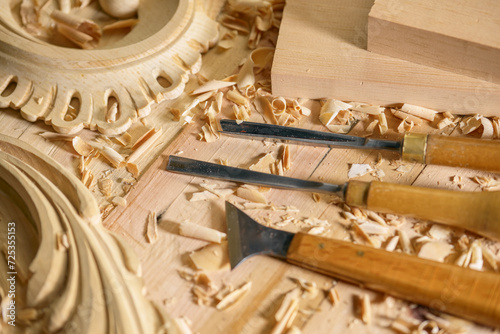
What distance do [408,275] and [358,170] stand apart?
0.93 ft

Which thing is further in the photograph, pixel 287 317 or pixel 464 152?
pixel 464 152

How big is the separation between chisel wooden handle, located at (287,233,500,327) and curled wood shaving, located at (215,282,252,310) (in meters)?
0.09

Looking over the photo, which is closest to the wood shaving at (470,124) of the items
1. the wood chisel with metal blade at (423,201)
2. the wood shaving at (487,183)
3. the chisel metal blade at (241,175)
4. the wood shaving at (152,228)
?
the wood shaving at (487,183)

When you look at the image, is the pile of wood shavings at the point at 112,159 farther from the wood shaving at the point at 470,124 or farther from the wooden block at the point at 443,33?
the wood shaving at the point at 470,124

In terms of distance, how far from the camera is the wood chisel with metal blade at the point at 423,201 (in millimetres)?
885

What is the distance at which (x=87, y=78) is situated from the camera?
114cm

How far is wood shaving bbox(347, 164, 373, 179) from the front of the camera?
104cm

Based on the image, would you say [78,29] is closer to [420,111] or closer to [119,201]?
[119,201]

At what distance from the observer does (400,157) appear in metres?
1.05

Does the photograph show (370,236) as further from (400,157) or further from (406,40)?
(406,40)

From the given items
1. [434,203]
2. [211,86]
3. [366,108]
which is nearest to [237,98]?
[211,86]

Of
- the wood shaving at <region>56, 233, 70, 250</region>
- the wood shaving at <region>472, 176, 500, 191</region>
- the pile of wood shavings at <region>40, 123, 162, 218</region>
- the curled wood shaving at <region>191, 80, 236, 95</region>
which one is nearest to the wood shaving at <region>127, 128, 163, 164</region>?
the pile of wood shavings at <region>40, 123, 162, 218</region>

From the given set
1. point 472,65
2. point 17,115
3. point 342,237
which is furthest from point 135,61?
point 472,65

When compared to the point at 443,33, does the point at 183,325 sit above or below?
below
